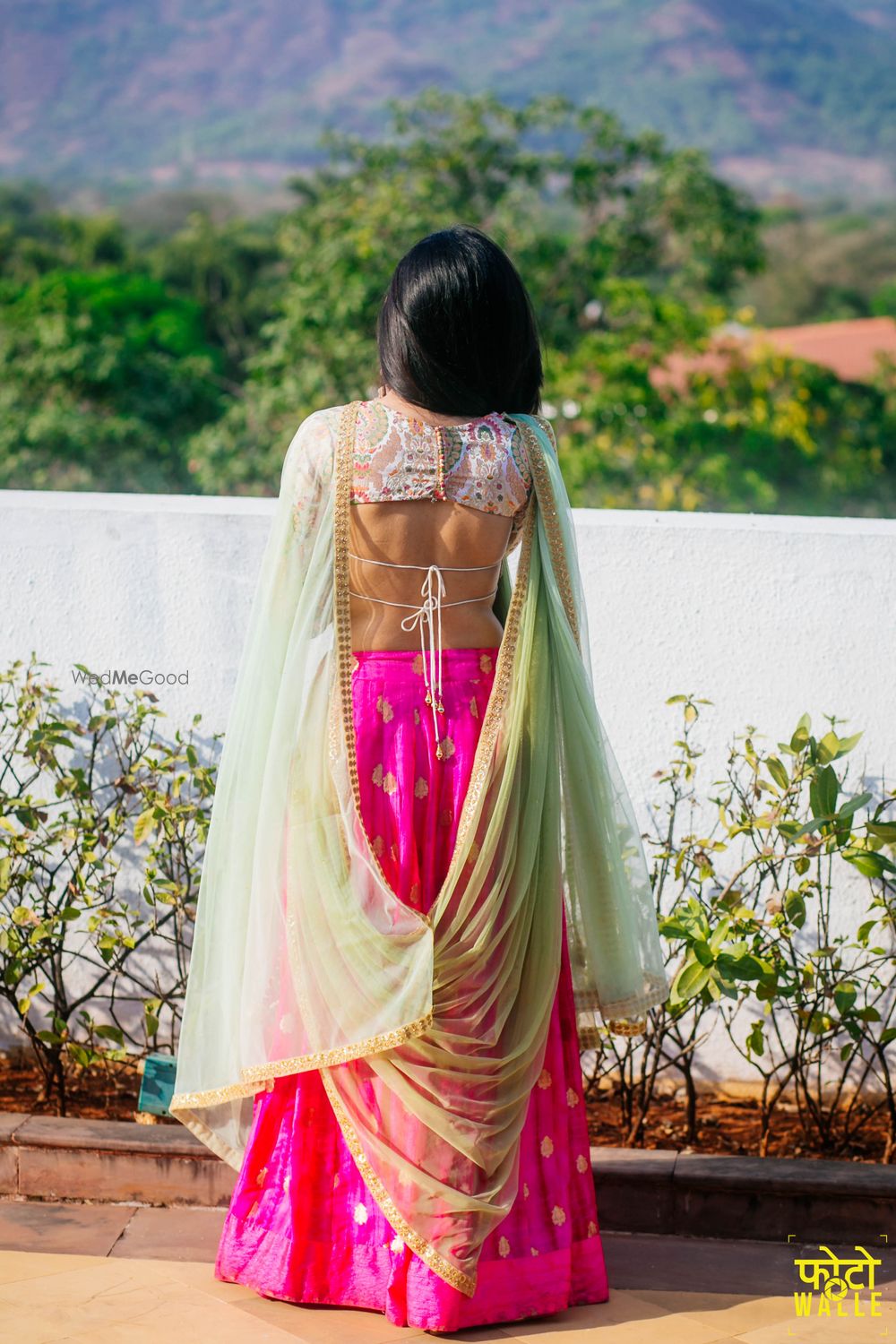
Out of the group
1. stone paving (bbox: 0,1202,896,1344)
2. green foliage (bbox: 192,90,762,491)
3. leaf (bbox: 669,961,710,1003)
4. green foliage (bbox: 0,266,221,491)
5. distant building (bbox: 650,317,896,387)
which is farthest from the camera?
distant building (bbox: 650,317,896,387)

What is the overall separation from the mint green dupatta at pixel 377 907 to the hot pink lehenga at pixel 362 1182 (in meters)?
0.04

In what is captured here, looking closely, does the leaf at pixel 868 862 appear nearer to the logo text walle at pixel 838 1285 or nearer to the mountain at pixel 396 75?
the logo text walle at pixel 838 1285

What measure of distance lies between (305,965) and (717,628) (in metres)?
1.21

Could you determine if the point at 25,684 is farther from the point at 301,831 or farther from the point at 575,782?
the point at 575,782

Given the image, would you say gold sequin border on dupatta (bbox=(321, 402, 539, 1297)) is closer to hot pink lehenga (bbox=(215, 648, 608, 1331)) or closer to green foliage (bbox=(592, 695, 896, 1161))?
hot pink lehenga (bbox=(215, 648, 608, 1331))

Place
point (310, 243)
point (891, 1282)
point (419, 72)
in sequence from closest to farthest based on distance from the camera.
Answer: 1. point (891, 1282)
2. point (310, 243)
3. point (419, 72)

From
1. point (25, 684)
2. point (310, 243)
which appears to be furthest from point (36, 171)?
point (25, 684)

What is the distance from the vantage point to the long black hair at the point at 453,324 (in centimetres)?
230

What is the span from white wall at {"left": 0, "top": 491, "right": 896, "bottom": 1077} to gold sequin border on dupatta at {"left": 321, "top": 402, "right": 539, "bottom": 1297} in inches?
28.5

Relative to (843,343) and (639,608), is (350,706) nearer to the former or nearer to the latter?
(639,608)

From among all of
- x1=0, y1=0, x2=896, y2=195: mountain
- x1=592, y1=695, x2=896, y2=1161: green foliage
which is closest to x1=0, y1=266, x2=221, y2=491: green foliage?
x1=0, y1=0, x2=896, y2=195: mountain

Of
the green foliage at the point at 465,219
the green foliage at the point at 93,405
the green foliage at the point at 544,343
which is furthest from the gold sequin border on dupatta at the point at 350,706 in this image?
the green foliage at the point at 93,405

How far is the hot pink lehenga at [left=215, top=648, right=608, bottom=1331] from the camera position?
2365 millimetres

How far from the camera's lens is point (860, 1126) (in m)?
2.97
